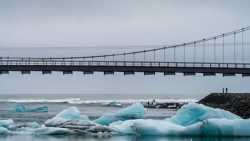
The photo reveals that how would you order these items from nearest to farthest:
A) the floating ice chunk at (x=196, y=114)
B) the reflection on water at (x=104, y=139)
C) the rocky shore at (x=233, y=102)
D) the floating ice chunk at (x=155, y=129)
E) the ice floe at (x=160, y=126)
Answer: the reflection on water at (x=104, y=139)
the ice floe at (x=160, y=126)
the floating ice chunk at (x=155, y=129)
the floating ice chunk at (x=196, y=114)
the rocky shore at (x=233, y=102)

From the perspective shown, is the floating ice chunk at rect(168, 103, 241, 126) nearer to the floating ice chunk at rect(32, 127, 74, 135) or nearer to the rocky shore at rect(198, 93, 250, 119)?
the floating ice chunk at rect(32, 127, 74, 135)

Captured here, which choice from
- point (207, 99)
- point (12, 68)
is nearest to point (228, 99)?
point (207, 99)

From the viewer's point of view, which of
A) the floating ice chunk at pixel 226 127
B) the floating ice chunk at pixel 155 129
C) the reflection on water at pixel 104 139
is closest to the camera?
the reflection on water at pixel 104 139

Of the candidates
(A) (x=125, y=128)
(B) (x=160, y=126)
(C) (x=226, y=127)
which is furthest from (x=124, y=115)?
(C) (x=226, y=127)

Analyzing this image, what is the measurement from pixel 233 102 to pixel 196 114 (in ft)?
60.6

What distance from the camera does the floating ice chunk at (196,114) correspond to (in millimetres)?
43594

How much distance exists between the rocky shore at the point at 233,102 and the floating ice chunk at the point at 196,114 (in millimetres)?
9639

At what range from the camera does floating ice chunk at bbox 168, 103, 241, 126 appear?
4359 cm

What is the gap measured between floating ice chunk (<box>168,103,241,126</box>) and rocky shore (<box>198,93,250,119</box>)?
9.64m

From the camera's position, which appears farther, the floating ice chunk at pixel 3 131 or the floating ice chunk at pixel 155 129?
the floating ice chunk at pixel 3 131

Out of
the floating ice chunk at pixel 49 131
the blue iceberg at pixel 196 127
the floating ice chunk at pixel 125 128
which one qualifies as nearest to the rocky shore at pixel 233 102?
the blue iceberg at pixel 196 127

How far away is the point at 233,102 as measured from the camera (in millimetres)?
62188

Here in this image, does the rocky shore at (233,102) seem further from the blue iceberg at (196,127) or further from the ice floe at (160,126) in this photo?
the blue iceberg at (196,127)

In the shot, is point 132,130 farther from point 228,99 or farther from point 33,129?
point 228,99
